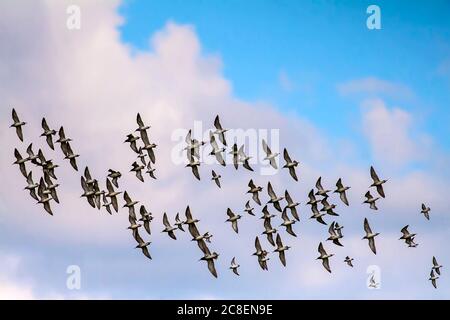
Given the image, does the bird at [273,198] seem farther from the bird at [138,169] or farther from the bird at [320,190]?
the bird at [138,169]

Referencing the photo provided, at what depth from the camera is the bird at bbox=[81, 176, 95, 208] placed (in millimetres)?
144250

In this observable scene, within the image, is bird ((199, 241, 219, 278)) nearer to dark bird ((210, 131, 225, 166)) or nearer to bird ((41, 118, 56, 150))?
dark bird ((210, 131, 225, 166))

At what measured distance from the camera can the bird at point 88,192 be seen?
144 metres

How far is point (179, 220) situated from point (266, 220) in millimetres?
9957

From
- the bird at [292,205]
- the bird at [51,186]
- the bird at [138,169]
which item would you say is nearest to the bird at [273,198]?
the bird at [292,205]

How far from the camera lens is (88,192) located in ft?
474

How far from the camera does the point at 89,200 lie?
14450 centimetres

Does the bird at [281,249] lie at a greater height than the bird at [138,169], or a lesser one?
lesser

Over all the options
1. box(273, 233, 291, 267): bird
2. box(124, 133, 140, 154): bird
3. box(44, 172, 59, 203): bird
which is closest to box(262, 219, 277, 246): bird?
box(273, 233, 291, 267): bird

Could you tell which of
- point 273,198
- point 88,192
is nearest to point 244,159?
point 273,198

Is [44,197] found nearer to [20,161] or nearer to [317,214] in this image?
[20,161]
